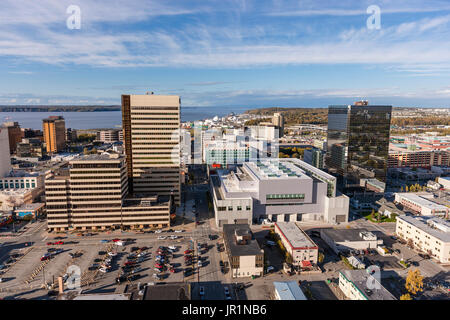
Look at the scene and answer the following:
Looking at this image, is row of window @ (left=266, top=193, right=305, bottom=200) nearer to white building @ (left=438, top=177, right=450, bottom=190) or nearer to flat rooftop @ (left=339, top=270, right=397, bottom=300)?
flat rooftop @ (left=339, top=270, right=397, bottom=300)

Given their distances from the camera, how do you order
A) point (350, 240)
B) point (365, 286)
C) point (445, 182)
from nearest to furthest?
point (365, 286) → point (350, 240) → point (445, 182)

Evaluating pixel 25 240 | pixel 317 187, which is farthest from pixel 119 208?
pixel 317 187

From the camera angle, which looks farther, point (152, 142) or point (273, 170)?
point (273, 170)

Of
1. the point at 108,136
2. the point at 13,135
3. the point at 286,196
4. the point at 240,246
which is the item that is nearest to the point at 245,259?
the point at 240,246

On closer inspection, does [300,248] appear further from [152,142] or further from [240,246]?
[152,142]

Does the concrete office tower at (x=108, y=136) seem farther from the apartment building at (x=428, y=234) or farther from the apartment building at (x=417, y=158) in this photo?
the apartment building at (x=428, y=234)
